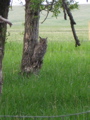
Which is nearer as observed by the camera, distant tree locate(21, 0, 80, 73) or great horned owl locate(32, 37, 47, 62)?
great horned owl locate(32, 37, 47, 62)

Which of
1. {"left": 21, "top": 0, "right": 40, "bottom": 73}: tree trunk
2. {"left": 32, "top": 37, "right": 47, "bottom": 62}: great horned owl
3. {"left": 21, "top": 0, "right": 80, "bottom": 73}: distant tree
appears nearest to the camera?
{"left": 32, "top": 37, "right": 47, "bottom": 62}: great horned owl

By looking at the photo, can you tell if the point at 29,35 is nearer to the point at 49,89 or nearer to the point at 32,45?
the point at 32,45

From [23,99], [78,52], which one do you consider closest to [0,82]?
[23,99]

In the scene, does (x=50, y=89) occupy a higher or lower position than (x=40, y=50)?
A: lower

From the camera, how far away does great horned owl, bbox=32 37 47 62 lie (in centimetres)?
1127

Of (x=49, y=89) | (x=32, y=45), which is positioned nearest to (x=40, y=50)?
(x=32, y=45)

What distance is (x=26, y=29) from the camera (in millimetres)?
11766

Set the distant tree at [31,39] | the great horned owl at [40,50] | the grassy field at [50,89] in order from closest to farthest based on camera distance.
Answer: the grassy field at [50,89] → the great horned owl at [40,50] → the distant tree at [31,39]

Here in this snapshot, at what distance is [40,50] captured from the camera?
36.9 feet

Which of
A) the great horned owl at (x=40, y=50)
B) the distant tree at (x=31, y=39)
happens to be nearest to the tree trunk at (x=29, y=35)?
the distant tree at (x=31, y=39)

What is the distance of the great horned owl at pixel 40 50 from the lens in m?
11.3

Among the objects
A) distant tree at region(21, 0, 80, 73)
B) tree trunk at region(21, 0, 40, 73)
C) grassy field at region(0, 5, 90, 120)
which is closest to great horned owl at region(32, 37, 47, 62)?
distant tree at region(21, 0, 80, 73)

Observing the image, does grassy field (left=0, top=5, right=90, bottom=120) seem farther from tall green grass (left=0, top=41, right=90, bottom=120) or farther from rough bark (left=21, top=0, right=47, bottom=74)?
rough bark (left=21, top=0, right=47, bottom=74)

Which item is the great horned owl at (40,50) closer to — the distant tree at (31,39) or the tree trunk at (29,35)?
the distant tree at (31,39)
